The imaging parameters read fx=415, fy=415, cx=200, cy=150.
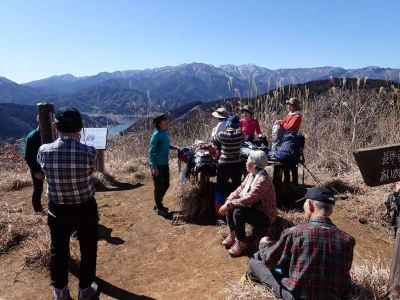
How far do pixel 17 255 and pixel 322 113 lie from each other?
6.74 m

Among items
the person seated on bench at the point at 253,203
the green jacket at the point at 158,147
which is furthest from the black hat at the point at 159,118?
the person seated on bench at the point at 253,203

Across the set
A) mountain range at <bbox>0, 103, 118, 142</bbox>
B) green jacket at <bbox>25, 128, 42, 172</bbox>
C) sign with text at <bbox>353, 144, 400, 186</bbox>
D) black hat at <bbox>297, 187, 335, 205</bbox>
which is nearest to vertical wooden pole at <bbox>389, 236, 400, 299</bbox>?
sign with text at <bbox>353, 144, 400, 186</bbox>

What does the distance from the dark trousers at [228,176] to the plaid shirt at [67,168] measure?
213 cm

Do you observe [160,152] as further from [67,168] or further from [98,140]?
[98,140]

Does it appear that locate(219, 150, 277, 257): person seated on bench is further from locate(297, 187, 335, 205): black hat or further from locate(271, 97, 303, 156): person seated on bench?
locate(271, 97, 303, 156): person seated on bench

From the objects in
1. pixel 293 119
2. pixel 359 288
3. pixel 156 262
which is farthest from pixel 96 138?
pixel 359 288

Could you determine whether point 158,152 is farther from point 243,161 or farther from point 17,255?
point 17,255

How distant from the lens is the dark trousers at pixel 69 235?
3.15 meters

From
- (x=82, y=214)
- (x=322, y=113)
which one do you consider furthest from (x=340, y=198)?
(x=82, y=214)

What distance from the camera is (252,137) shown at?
6.56 m

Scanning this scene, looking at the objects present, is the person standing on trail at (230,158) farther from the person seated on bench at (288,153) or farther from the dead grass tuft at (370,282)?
the dead grass tuft at (370,282)

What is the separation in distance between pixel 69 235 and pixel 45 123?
7.77 feet

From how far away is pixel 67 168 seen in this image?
3.05 metres

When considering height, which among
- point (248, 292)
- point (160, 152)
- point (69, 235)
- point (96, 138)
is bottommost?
point (248, 292)
